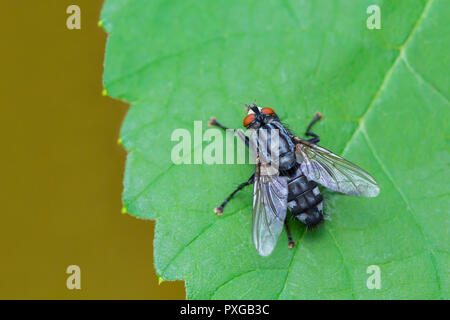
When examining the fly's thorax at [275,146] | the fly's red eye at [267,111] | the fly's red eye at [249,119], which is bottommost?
the fly's thorax at [275,146]

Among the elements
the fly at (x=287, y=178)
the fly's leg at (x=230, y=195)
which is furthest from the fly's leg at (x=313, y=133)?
the fly's leg at (x=230, y=195)

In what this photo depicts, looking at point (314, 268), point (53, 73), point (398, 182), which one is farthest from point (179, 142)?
point (53, 73)

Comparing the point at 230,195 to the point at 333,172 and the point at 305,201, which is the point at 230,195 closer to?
the point at 305,201

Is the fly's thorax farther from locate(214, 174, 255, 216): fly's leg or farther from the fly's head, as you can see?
locate(214, 174, 255, 216): fly's leg

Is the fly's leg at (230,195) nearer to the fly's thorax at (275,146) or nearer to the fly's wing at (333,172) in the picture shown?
the fly's thorax at (275,146)

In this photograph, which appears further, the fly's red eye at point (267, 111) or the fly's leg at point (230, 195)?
the fly's red eye at point (267, 111)
